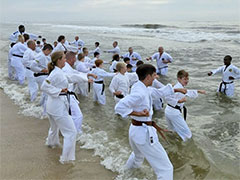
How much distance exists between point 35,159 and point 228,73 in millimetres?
7421

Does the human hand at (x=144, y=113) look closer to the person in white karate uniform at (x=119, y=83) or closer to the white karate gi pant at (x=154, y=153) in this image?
the white karate gi pant at (x=154, y=153)

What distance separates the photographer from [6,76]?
13.4m

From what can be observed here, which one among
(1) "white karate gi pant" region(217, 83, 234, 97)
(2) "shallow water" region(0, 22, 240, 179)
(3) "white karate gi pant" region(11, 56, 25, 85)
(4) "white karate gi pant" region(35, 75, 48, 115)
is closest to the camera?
(2) "shallow water" region(0, 22, 240, 179)

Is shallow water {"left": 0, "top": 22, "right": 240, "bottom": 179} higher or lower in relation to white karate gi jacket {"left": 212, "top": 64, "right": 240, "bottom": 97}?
lower

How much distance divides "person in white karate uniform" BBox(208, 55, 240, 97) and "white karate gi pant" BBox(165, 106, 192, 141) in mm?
3816

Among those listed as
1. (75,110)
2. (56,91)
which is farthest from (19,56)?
(56,91)

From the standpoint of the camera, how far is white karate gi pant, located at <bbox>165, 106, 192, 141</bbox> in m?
6.03

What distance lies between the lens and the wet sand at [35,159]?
4.80 meters

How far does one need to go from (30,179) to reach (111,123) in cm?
346

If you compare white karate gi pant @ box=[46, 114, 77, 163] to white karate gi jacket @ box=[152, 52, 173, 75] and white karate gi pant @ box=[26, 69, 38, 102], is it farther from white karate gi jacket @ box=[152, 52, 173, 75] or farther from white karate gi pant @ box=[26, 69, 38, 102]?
white karate gi jacket @ box=[152, 52, 173, 75]

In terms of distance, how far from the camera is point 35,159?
5316mm

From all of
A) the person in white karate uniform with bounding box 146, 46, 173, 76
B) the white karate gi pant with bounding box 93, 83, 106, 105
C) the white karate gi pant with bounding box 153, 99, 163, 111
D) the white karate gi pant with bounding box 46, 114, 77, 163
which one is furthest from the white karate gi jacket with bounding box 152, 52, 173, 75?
the white karate gi pant with bounding box 46, 114, 77, 163

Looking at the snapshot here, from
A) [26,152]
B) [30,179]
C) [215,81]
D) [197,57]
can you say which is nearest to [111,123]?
[26,152]

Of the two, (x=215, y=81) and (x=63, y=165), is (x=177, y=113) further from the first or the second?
(x=215, y=81)
